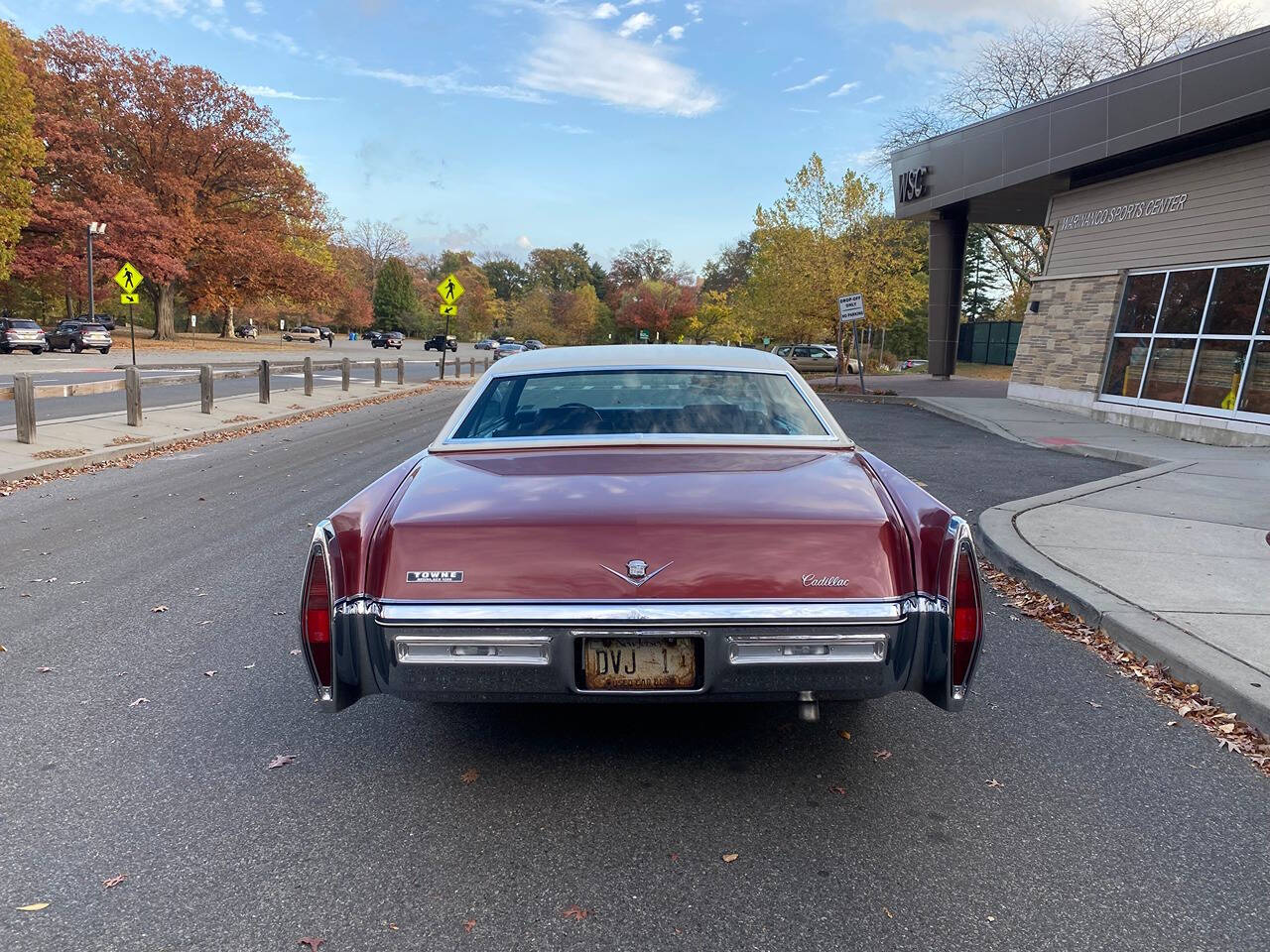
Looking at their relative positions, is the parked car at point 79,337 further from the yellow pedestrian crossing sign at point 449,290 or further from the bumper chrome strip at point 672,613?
the bumper chrome strip at point 672,613

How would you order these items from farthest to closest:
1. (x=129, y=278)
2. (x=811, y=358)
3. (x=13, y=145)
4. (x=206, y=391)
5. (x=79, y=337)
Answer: (x=811, y=358) → (x=79, y=337) → (x=13, y=145) → (x=129, y=278) → (x=206, y=391)

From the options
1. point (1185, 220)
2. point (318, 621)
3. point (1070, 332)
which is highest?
point (1185, 220)

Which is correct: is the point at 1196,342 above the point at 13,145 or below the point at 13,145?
below

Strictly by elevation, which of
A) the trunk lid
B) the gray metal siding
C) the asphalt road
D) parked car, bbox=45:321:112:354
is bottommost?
parked car, bbox=45:321:112:354

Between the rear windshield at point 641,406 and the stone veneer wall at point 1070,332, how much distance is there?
15.6m

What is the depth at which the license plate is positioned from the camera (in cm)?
276

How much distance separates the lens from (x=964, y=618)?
293 centimetres

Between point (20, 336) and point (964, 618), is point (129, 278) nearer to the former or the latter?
point (20, 336)

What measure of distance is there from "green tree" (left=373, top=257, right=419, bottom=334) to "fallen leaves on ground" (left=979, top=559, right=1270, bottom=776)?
102 meters

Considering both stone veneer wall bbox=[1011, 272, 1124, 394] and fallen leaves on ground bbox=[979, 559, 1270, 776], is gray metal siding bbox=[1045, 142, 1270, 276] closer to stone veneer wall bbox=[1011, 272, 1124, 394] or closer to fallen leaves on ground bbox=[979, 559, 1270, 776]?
stone veneer wall bbox=[1011, 272, 1124, 394]

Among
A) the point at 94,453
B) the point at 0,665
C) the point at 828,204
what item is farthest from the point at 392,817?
the point at 828,204

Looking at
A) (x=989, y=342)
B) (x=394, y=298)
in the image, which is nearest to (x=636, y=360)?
(x=989, y=342)

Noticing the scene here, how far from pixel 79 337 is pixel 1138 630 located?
4501 centimetres

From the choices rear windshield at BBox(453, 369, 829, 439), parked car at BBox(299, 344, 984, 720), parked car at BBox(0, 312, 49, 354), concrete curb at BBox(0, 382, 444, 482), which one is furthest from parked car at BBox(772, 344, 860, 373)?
parked car at BBox(299, 344, 984, 720)
